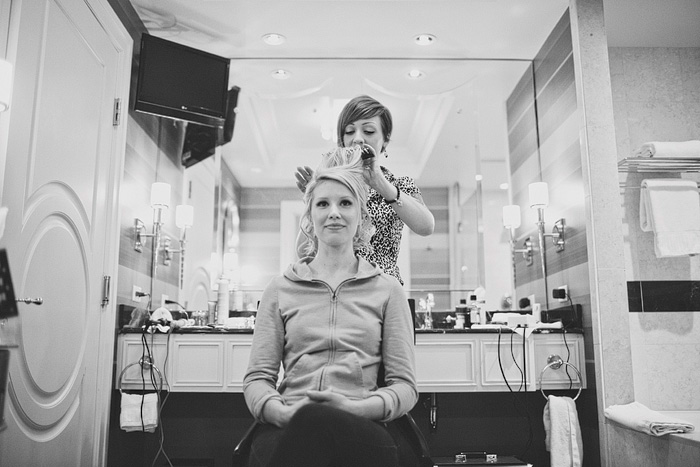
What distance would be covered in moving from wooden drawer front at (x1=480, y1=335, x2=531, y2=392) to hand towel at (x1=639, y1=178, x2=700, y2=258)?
34.7 inches

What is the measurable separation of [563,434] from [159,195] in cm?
226

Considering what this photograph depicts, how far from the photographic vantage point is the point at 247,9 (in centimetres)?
317

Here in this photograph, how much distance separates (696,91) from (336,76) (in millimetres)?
2039

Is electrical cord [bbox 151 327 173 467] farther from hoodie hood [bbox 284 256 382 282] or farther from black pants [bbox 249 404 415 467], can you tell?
black pants [bbox 249 404 415 467]

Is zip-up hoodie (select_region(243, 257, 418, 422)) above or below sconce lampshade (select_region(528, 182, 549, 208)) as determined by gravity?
below

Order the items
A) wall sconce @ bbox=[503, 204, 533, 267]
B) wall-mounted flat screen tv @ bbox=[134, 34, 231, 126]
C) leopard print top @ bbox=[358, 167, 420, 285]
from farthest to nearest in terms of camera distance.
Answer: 1. wall sconce @ bbox=[503, 204, 533, 267]
2. wall-mounted flat screen tv @ bbox=[134, 34, 231, 126]
3. leopard print top @ bbox=[358, 167, 420, 285]

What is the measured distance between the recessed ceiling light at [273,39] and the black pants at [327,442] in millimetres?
2786

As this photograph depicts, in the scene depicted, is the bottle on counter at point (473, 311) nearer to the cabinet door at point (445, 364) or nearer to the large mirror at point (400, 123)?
the large mirror at point (400, 123)

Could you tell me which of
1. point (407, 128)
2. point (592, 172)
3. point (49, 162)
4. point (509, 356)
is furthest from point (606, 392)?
point (49, 162)

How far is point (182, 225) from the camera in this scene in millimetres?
3498

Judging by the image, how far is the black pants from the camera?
1044 millimetres

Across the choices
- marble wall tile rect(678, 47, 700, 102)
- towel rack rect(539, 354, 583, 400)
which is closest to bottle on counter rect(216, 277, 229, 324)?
towel rack rect(539, 354, 583, 400)

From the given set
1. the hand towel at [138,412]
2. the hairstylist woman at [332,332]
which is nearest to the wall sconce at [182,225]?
the hand towel at [138,412]

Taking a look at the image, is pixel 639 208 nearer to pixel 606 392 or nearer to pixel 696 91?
pixel 696 91
